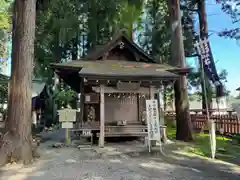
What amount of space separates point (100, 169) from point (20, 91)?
3197 millimetres

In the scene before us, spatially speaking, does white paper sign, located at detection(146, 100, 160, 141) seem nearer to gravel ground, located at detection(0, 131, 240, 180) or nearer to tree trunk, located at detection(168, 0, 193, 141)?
gravel ground, located at detection(0, 131, 240, 180)

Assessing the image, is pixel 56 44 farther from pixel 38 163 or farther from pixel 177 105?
pixel 38 163

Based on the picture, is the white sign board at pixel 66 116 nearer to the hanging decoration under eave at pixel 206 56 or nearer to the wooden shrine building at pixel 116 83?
the wooden shrine building at pixel 116 83

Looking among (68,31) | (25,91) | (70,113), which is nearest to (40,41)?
(68,31)

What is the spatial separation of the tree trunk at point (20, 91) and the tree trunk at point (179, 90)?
23.1ft

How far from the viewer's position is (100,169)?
19.9 feet

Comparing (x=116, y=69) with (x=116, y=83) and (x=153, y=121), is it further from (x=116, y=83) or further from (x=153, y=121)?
(x=153, y=121)

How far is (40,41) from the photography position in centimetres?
2219

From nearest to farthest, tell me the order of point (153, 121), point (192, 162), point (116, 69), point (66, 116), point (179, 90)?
1. point (192, 162)
2. point (153, 121)
3. point (66, 116)
4. point (116, 69)
5. point (179, 90)

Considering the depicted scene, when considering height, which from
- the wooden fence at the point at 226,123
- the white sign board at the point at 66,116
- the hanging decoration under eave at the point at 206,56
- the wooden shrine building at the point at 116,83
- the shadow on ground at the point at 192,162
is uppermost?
the hanging decoration under eave at the point at 206,56

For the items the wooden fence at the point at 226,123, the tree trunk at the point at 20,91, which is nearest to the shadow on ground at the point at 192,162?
the tree trunk at the point at 20,91

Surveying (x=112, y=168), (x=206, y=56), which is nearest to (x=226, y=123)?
(x=206, y=56)

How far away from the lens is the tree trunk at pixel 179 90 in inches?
443

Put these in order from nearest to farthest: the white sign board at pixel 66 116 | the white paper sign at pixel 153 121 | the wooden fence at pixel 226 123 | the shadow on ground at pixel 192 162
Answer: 1. the shadow on ground at pixel 192 162
2. the white paper sign at pixel 153 121
3. the white sign board at pixel 66 116
4. the wooden fence at pixel 226 123
